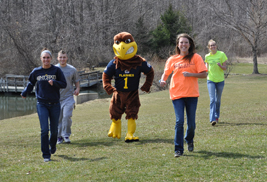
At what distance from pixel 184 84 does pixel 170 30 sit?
43020mm

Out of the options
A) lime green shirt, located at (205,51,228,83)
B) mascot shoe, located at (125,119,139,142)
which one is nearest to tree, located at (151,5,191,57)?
lime green shirt, located at (205,51,228,83)

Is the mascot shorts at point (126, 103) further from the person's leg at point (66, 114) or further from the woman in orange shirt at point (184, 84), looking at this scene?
the woman in orange shirt at point (184, 84)

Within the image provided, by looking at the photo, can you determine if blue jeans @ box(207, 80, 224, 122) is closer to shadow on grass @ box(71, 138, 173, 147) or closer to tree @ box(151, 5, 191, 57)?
shadow on grass @ box(71, 138, 173, 147)

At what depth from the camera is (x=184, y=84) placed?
521cm

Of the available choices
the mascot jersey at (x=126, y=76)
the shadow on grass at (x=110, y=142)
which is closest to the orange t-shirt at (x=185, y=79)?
the mascot jersey at (x=126, y=76)

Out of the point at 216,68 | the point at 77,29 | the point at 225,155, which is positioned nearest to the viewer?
the point at 225,155

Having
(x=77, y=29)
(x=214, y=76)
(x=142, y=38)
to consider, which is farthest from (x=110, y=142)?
(x=142, y=38)

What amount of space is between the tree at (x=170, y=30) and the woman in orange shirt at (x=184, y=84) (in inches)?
1615

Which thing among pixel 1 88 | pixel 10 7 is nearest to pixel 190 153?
pixel 1 88

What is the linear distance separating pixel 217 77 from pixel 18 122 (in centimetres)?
974

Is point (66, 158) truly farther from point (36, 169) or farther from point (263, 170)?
point (263, 170)

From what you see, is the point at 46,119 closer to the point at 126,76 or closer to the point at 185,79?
the point at 126,76

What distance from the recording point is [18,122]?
1432cm

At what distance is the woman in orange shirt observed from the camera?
5160mm
